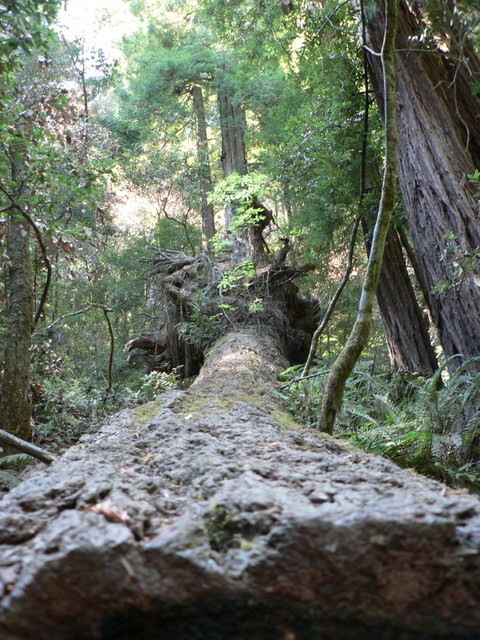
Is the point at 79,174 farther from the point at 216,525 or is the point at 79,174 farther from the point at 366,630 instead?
the point at 366,630

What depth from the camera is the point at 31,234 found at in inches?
256

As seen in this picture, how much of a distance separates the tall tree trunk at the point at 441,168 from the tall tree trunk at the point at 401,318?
258 centimetres

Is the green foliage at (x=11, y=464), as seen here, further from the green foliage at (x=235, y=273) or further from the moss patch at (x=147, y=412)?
the green foliage at (x=235, y=273)

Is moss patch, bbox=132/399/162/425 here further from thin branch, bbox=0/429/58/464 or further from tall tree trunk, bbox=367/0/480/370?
tall tree trunk, bbox=367/0/480/370

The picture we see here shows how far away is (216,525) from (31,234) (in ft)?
20.1

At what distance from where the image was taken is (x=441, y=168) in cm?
498

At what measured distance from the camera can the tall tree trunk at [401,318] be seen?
7746 millimetres

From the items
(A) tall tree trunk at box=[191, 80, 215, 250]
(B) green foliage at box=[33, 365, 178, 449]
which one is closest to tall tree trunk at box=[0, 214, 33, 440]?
(B) green foliage at box=[33, 365, 178, 449]

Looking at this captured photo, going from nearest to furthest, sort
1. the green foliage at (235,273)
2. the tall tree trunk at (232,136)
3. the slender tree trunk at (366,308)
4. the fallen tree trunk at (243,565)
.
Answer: the fallen tree trunk at (243,565) < the slender tree trunk at (366,308) < the green foliage at (235,273) < the tall tree trunk at (232,136)

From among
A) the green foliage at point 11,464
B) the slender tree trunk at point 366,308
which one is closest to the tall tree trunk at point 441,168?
the slender tree trunk at point 366,308

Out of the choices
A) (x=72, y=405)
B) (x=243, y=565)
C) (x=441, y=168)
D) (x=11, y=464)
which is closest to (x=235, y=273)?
(x=72, y=405)

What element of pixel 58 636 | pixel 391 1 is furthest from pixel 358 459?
pixel 391 1

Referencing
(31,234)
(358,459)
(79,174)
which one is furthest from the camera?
(31,234)

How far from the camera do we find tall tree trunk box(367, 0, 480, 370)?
458 centimetres
